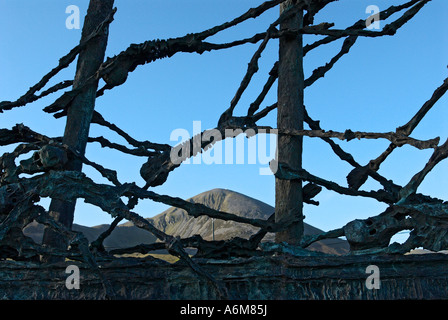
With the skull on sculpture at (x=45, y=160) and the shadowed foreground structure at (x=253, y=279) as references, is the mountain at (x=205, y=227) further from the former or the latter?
the shadowed foreground structure at (x=253, y=279)

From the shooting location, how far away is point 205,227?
49.3 m

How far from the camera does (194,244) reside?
7535mm

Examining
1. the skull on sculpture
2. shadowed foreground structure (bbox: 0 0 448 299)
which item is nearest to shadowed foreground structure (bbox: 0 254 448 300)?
shadowed foreground structure (bbox: 0 0 448 299)

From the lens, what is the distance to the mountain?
43438 millimetres

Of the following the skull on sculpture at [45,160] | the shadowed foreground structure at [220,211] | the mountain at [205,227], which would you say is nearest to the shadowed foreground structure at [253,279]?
the shadowed foreground structure at [220,211]

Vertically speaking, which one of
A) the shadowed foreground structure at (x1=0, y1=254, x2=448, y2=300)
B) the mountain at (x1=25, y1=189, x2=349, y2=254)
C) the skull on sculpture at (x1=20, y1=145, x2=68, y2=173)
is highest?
the mountain at (x1=25, y1=189, x2=349, y2=254)

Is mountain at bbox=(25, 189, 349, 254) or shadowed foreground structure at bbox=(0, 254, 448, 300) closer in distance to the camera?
shadowed foreground structure at bbox=(0, 254, 448, 300)

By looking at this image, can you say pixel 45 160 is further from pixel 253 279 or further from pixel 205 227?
pixel 205 227

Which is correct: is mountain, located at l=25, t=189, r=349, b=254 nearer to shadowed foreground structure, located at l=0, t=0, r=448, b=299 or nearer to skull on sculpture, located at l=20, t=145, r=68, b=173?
shadowed foreground structure, located at l=0, t=0, r=448, b=299

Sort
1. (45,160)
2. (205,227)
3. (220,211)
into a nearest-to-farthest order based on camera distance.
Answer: (45,160), (220,211), (205,227)

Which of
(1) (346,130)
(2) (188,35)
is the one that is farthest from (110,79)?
(1) (346,130)

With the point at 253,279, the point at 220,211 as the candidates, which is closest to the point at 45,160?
the point at 220,211
